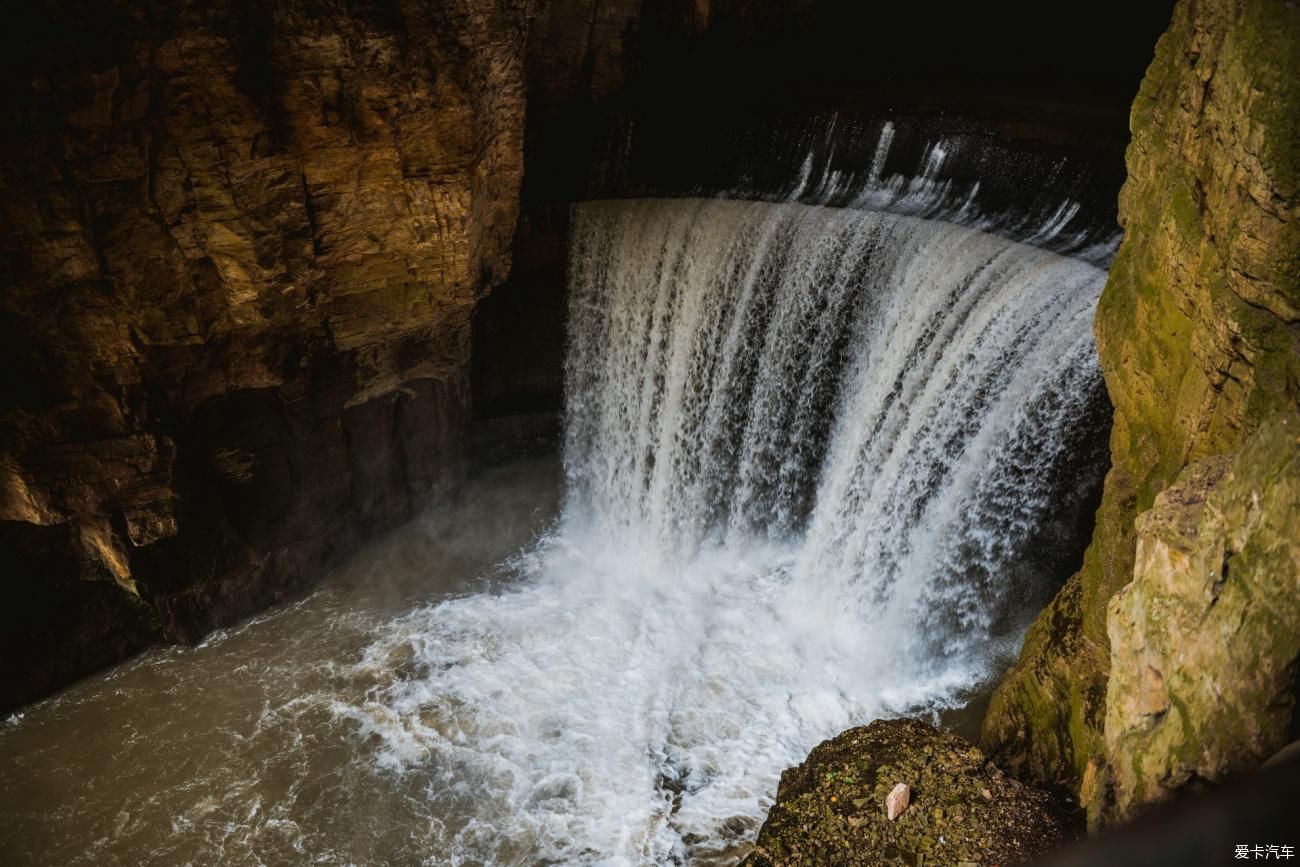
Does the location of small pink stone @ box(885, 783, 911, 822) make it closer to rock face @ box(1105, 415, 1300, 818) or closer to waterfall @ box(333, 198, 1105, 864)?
rock face @ box(1105, 415, 1300, 818)

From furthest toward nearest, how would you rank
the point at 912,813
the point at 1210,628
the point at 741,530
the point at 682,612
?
the point at 741,530
the point at 682,612
the point at 912,813
the point at 1210,628

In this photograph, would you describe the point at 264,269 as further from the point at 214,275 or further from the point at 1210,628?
the point at 1210,628

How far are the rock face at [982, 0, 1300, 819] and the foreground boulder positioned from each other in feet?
1.71

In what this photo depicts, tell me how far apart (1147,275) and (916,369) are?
2.96 m

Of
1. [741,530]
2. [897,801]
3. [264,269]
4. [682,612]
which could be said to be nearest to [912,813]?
[897,801]

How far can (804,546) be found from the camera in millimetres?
9719

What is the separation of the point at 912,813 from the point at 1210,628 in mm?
2594

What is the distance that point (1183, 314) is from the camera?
493cm

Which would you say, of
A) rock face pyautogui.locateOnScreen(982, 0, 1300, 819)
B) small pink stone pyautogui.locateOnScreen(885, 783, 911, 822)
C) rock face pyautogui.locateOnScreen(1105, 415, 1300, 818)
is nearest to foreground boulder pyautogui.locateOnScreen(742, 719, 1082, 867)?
small pink stone pyautogui.locateOnScreen(885, 783, 911, 822)

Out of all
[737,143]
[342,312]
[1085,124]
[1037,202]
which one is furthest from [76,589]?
[1085,124]

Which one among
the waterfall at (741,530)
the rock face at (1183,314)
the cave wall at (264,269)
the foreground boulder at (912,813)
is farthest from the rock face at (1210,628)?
the cave wall at (264,269)

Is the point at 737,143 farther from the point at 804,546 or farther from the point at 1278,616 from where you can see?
the point at 1278,616

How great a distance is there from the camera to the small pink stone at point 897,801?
5453 millimetres

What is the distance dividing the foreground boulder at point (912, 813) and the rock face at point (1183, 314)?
0.52 metres
